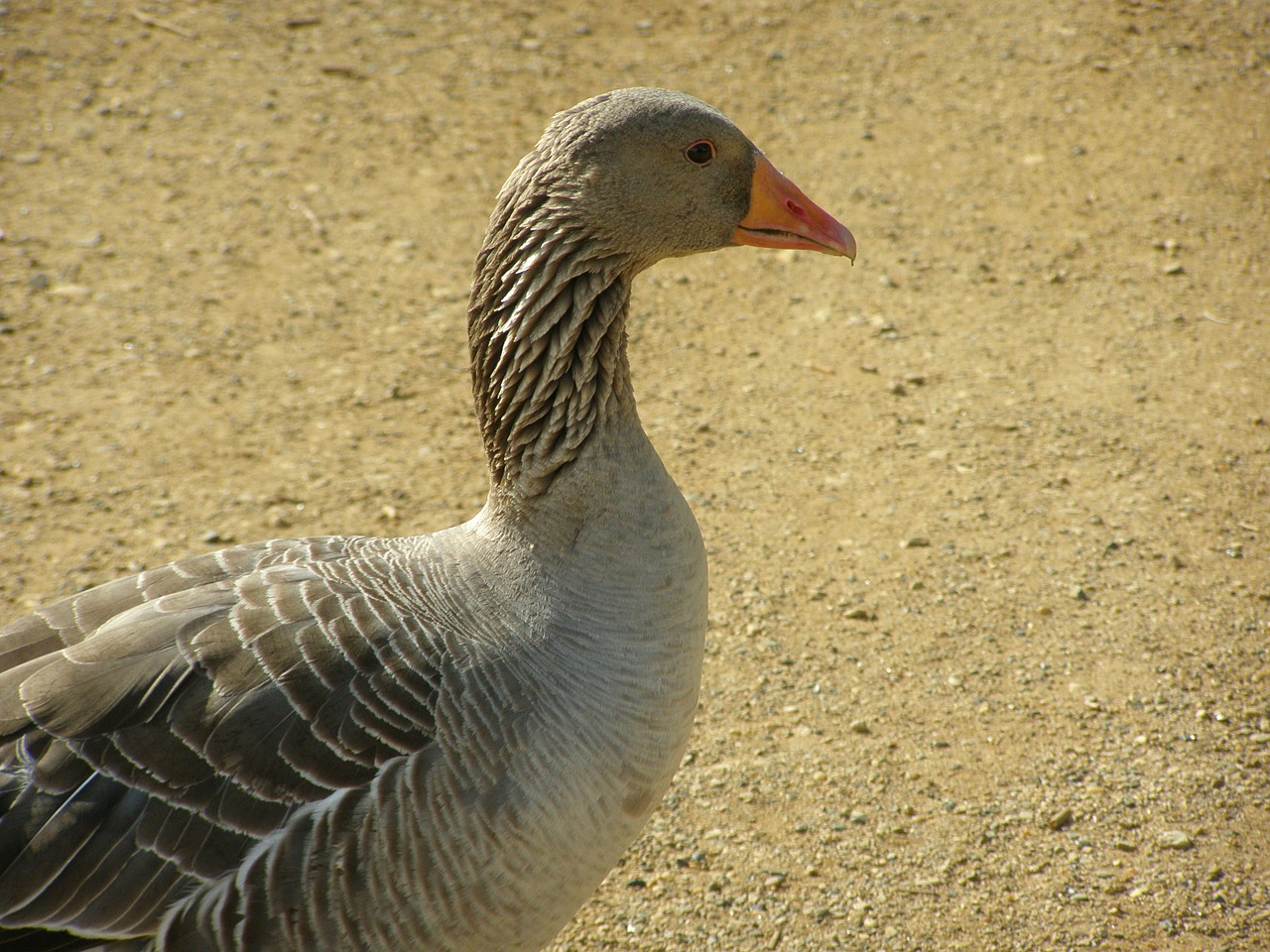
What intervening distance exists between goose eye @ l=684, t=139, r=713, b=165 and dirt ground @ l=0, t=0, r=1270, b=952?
2.38 m

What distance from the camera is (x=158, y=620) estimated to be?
3164 mm

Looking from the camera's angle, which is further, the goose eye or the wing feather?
the goose eye

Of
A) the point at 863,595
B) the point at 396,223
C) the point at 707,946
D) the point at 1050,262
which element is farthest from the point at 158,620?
the point at 1050,262

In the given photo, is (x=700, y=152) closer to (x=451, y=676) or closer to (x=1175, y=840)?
(x=451, y=676)

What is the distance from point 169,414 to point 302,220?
203cm

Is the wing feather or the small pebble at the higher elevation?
the wing feather

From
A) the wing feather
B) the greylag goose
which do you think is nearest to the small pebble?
the greylag goose

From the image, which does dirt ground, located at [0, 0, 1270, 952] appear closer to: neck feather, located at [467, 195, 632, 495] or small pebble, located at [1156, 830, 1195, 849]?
small pebble, located at [1156, 830, 1195, 849]

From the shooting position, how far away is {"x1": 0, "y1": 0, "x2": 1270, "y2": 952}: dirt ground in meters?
4.29

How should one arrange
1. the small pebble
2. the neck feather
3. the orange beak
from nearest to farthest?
the neck feather, the orange beak, the small pebble

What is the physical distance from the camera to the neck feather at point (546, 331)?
333 cm

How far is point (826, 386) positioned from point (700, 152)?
3.24m

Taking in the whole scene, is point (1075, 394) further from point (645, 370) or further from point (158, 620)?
point (158, 620)

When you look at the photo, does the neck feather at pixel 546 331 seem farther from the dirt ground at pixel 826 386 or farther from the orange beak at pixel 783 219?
the dirt ground at pixel 826 386
